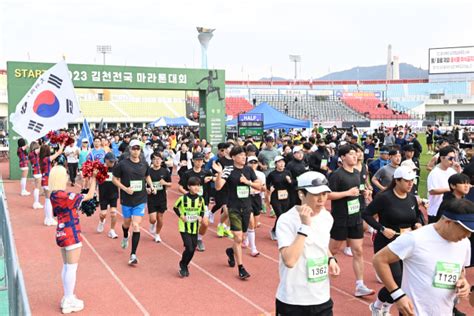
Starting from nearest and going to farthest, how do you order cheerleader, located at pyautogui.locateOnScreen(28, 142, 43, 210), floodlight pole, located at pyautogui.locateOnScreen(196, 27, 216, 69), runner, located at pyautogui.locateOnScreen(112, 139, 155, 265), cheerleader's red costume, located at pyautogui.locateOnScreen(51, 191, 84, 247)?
1. cheerleader's red costume, located at pyautogui.locateOnScreen(51, 191, 84, 247)
2. runner, located at pyautogui.locateOnScreen(112, 139, 155, 265)
3. cheerleader, located at pyautogui.locateOnScreen(28, 142, 43, 210)
4. floodlight pole, located at pyautogui.locateOnScreen(196, 27, 216, 69)

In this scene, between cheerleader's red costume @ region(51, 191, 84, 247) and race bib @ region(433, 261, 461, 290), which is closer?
race bib @ region(433, 261, 461, 290)

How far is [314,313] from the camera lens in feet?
11.7

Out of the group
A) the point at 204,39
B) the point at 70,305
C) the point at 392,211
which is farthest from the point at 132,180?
the point at 204,39

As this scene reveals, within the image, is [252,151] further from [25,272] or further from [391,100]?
[391,100]

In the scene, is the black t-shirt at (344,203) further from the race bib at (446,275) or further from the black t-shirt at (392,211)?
the race bib at (446,275)

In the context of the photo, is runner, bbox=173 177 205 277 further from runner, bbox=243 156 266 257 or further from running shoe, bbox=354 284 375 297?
running shoe, bbox=354 284 375 297

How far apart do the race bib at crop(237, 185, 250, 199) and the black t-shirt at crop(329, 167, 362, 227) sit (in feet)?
4.87

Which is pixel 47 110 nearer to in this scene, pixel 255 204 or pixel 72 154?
pixel 255 204

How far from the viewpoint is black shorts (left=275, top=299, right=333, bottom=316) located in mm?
3552

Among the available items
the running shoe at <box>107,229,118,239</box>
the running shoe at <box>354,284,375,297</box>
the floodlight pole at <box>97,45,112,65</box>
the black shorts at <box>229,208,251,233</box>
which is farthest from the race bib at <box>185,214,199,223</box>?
the floodlight pole at <box>97,45,112,65</box>

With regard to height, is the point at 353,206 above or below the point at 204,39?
below

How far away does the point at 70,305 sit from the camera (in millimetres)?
5992

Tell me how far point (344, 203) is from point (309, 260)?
2.92m

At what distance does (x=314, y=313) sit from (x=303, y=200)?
839mm
